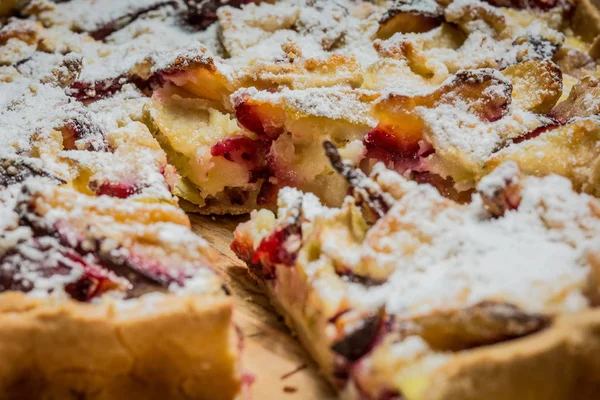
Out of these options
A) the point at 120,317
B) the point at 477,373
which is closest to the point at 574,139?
the point at 477,373

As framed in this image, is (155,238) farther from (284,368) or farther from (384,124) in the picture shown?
(384,124)

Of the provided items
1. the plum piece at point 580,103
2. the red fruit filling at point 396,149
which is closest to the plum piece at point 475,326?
the red fruit filling at point 396,149

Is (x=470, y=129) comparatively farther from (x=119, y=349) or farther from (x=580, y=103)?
(x=119, y=349)

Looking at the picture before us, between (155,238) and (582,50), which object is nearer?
(155,238)

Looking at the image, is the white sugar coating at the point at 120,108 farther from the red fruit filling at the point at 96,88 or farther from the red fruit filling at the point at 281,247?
the red fruit filling at the point at 281,247

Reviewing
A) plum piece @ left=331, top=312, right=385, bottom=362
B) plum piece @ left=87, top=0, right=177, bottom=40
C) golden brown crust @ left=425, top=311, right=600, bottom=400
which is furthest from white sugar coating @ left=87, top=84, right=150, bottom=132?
golden brown crust @ left=425, top=311, right=600, bottom=400

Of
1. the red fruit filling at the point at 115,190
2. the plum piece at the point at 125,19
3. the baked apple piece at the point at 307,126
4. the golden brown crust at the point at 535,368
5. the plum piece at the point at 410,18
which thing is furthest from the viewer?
the plum piece at the point at 125,19

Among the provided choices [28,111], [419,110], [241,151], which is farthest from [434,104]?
[28,111]

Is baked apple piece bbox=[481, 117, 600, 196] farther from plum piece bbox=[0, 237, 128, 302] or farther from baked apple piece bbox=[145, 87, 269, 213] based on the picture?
plum piece bbox=[0, 237, 128, 302]
